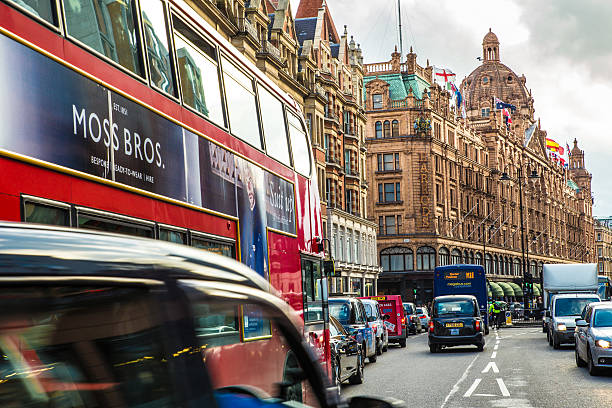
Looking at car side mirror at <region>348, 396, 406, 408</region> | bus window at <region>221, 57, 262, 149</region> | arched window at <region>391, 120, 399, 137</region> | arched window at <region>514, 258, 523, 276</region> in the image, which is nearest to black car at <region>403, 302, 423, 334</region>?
arched window at <region>391, 120, 399, 137</region>

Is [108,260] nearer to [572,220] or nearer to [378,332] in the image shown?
[378,332]

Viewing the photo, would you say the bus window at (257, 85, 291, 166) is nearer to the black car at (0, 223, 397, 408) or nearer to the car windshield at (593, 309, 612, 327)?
the black car at (0, 223, 397, 408)

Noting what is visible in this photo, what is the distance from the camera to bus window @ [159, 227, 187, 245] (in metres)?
7.29

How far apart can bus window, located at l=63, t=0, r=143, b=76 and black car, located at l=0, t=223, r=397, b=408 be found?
379 cm

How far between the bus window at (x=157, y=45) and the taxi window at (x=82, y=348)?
5173 mm

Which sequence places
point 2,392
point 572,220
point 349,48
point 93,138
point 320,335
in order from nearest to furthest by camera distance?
1. point 2,392
2. point 93,138
3. point 320,335
4. point 349,48
5. point 572,220

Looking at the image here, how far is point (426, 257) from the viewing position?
84.8 meters

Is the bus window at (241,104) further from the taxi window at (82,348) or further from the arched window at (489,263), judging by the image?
the arched window at (489,263)

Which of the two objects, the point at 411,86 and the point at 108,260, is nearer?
the point at 108,260

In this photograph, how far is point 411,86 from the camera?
291 feet

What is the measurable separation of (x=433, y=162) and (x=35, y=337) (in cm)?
8531

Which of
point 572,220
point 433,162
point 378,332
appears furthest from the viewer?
point 572,220

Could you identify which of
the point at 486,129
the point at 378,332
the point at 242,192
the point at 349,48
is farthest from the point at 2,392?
the point at 486,129

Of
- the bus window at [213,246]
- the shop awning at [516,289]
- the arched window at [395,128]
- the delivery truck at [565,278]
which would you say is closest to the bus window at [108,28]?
the bus window at [213,246]
